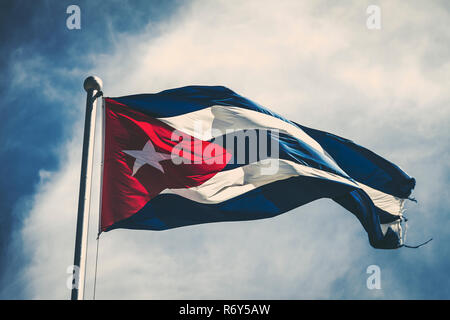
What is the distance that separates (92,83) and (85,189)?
2.59 m

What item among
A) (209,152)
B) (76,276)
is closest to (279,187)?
(209,152)

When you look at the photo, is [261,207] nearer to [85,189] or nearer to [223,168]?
[223,168]

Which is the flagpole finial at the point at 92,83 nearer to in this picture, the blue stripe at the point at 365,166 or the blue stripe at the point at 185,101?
the blue stripe at the point at 185,101

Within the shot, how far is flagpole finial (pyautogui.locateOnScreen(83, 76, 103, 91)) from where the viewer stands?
12791mm

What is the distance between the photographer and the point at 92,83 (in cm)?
1280

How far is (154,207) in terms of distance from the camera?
44.0ft

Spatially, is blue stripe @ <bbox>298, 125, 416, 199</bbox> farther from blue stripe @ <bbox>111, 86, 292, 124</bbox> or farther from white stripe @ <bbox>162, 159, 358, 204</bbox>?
blue stripe @ <bbox>111, 86, 292, 124</bbox>

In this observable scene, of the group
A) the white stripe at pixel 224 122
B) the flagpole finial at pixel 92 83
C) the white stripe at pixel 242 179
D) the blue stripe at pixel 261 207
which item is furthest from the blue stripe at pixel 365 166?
the flagpole finial at pixel 92 83

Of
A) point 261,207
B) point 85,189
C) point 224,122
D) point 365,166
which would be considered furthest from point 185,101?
point 365,166

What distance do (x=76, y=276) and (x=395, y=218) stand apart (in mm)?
9066

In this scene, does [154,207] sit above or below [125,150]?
below

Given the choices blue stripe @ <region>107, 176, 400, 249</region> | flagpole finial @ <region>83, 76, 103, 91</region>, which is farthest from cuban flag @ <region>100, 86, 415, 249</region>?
flagpole finial @ <region>83, 76, 103, 91</region>

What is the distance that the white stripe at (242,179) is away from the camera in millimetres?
13829
